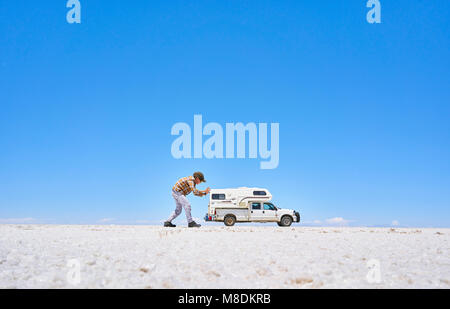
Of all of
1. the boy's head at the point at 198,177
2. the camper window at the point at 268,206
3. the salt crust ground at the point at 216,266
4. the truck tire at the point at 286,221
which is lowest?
the truck tire at the point at 286,221

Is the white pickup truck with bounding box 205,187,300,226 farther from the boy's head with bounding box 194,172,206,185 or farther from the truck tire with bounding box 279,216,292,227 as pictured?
the boy's head with bounding box 194,172,206,185


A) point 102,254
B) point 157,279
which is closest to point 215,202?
point 102,254

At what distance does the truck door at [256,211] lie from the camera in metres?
24.0

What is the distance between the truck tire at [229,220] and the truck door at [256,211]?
3.83 feet

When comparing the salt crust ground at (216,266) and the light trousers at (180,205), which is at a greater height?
the light trousers at (180,205)

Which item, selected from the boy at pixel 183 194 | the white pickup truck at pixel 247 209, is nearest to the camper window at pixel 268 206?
the white pickup truck at pixel 247 209

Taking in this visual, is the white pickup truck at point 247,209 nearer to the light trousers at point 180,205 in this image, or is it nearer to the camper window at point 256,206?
the camper window at point 256,206

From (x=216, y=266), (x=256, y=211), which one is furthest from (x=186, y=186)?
(x=216, y=266)

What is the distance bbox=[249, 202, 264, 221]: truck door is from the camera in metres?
24.0

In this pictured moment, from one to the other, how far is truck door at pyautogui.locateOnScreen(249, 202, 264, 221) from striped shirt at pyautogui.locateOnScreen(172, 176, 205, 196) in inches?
328

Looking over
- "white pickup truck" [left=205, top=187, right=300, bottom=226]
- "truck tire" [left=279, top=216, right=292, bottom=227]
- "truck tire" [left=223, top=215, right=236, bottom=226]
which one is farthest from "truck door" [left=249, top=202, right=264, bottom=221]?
"truck tire" [left=279, top=216, right=292, bottom=227]

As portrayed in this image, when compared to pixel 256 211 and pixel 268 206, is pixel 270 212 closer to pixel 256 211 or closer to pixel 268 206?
pixel 268 206

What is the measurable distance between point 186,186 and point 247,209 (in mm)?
8641
